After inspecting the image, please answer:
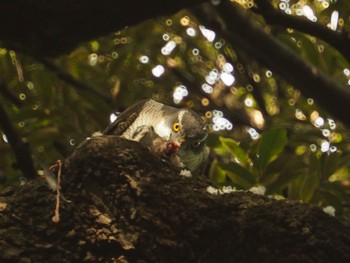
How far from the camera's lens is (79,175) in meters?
2.12

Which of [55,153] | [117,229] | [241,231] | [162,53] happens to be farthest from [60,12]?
[162,53]

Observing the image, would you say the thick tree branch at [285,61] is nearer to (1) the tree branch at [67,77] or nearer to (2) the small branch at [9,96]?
(1) the tree branch at [67,77]

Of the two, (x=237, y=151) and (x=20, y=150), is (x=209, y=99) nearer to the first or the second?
(x=237, y=151)

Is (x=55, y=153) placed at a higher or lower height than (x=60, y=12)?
lower

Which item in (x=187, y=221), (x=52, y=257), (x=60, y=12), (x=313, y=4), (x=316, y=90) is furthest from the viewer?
(x=313, y=4)

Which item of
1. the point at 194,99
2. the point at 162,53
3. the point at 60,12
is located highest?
the point at 60,12

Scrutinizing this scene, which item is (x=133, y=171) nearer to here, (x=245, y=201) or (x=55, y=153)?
(x=245, y=201)

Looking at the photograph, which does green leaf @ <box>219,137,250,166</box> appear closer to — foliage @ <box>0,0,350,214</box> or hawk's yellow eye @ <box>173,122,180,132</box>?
foliage @ <box>0,0,350,214</box>

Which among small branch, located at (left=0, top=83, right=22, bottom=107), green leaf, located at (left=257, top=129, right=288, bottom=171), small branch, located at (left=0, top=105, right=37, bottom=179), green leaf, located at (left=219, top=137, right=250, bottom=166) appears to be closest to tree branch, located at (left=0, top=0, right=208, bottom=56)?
small branch, located at (left=0, top=105, right=37, bottom=179)

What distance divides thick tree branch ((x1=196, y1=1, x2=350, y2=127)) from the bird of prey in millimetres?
518

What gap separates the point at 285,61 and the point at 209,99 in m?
1.35

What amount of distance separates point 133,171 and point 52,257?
37 cm

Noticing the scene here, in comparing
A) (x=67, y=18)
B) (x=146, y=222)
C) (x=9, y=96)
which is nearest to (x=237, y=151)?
(x=9, y=96)

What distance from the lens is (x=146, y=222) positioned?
2.02 m
